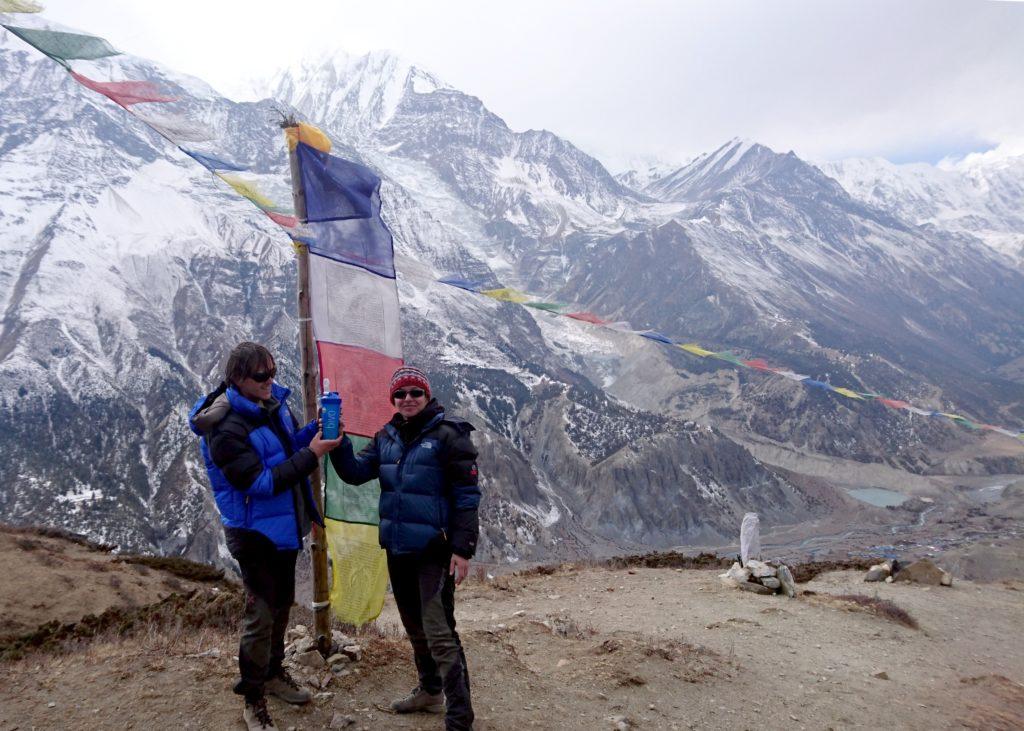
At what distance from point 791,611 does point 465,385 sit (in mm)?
80918

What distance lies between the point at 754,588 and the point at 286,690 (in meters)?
9.53

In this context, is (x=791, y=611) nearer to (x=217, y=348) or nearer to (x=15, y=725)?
(x=15, y=725)

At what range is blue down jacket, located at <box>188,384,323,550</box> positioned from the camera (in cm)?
379

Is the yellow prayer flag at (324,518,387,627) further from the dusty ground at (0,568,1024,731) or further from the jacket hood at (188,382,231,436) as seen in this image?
the jacket hood at (188,382,231,436)

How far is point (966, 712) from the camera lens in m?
6.37

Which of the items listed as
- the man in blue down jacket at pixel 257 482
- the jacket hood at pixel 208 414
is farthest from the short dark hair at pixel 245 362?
the jacket hood at pixel 208 414

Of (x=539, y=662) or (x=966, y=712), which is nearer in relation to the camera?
(x=966, y=712)

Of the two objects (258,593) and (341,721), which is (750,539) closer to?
(341,721)

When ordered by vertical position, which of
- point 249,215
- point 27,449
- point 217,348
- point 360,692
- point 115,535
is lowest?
point 115,535

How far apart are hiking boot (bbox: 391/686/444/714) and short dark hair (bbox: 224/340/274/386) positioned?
101 inches

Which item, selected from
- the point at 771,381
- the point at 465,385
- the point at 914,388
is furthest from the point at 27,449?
the point at 914,388

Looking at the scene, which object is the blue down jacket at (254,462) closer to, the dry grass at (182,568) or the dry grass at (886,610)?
the dry grass at (886,610)

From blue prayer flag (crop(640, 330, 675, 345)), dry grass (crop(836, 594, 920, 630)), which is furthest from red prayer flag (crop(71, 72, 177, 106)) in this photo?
dry grass (crop(836, 594, 920, 630))

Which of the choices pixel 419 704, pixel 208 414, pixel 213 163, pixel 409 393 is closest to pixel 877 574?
pixel 419 704
